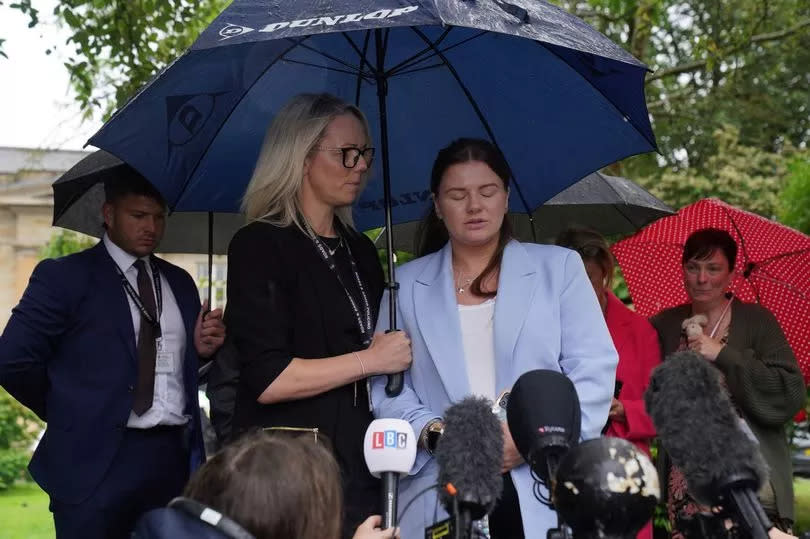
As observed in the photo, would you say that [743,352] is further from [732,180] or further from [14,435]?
[14,435]

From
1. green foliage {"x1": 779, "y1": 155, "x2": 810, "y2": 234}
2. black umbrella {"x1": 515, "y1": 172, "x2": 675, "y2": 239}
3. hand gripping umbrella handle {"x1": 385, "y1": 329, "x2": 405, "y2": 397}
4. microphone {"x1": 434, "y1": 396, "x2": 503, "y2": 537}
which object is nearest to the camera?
microphone {"x1": 434, "y1": 396, "x2": 503, "y2": 537}

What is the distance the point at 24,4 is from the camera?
23.4 ft

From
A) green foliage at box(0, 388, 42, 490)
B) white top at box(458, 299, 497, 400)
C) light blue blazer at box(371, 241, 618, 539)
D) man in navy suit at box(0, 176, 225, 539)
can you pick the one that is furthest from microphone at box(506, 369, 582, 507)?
green foliage at box(0, 388, 42, 490)

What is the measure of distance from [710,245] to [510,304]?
210 centimetres

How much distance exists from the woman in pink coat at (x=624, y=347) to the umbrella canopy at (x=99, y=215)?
1.86 meters

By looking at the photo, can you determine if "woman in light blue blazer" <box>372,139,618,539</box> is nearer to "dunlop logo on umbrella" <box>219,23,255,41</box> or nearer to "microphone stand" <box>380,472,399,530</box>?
"microphone stand" <box>380,472,399,530</box>

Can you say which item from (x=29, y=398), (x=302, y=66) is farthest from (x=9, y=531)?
(x=302, y=66)

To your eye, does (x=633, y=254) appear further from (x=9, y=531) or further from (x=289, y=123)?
(x=9, y=531)

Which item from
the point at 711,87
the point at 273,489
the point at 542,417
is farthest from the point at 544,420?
the point at 711,87

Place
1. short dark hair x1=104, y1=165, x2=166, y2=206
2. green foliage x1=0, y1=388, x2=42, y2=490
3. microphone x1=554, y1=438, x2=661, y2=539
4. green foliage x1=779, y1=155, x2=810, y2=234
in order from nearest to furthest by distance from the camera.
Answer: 1. microphone x1=554, y1=438, x2=661, y2=539
2. short dark hair x1=104, y1=165, x2=166, y2=206
3. green foliage x1=779, y1=155, x2=810, y2=234
4. green foliage x1=0, y1=388, x2=42, y2=490

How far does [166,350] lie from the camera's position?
4883 mm

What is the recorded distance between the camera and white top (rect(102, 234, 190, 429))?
15.6 feet

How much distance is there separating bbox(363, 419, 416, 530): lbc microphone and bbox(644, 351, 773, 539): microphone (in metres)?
0.66

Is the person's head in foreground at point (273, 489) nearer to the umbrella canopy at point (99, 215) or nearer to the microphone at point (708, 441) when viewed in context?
the microphone at point (708, 441)
